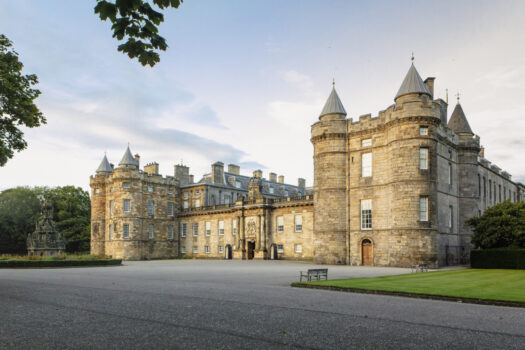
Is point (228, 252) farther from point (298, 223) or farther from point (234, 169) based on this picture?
point (234, 169)

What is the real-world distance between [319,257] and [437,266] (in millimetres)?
10080

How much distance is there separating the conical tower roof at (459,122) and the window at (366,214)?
12446 mm

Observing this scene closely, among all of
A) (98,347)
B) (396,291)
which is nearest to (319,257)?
(396,291)

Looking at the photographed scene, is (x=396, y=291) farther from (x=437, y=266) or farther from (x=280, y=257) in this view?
(x=280, y=257)

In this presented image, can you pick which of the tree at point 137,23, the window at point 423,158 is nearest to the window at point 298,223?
the window at point 423,158

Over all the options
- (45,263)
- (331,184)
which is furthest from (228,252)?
(45,263)

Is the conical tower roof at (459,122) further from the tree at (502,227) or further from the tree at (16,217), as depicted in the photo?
the tree at (16,217)

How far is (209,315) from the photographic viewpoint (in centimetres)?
1045

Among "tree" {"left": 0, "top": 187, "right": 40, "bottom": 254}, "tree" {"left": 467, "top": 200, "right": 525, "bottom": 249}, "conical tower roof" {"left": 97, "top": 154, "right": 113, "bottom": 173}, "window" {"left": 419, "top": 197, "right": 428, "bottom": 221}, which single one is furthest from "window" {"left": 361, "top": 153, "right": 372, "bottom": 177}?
"tree" {"left": 0, "top": 187, "right": 40, "bottom": 254}

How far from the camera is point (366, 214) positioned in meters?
37.1

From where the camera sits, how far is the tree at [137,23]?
5.70 meters

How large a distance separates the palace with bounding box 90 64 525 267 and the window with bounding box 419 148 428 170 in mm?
78

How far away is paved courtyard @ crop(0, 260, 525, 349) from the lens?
7.84 metres

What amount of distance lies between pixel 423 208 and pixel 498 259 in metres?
6.13
